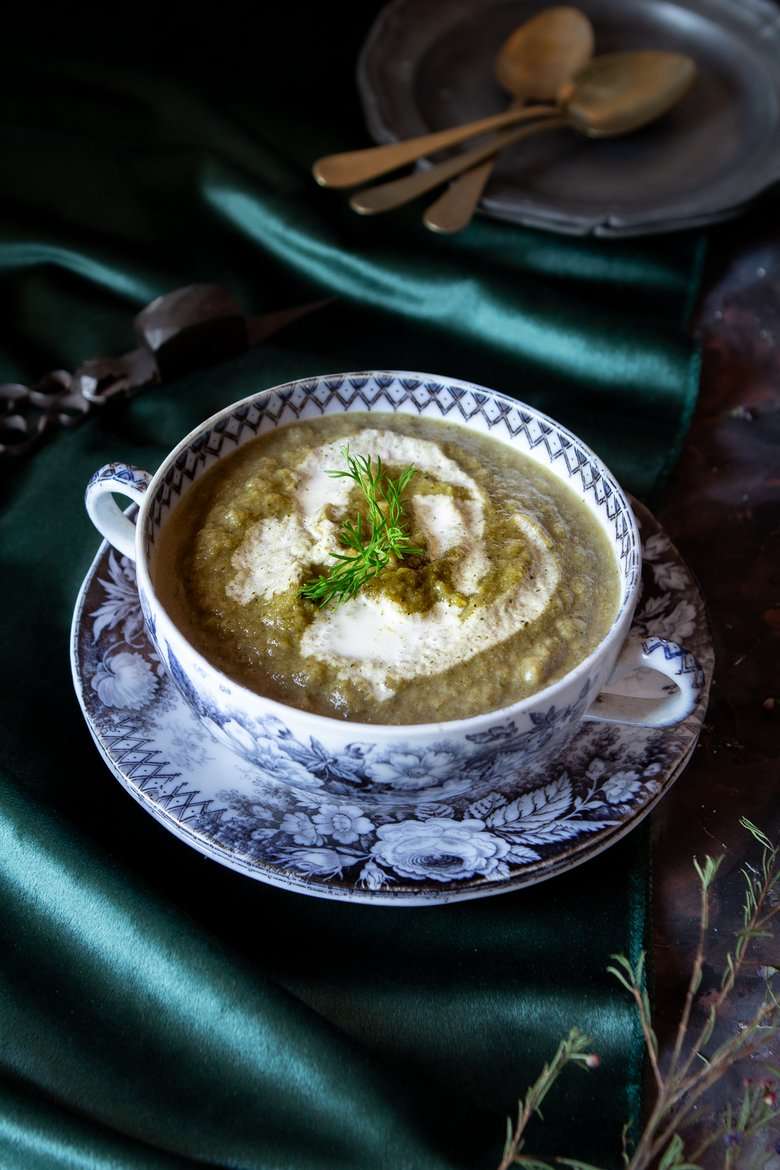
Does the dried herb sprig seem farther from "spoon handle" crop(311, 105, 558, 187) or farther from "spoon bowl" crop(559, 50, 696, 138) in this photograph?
"spoon bowl" crop(559, 50, 696, 138)

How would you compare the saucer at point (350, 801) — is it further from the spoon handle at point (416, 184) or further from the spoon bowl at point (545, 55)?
the spoon bowl at point (545, 55)

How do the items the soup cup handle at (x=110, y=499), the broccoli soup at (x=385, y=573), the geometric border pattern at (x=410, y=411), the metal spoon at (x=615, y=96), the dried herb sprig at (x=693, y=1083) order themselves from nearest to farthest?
1. the dried herb sprig at (x=693, y=1083)
2. the broccoli soup at (x=385, y=573)
3. the soup cup handle at (x=110, y=499)
4. the geometric border pattern at (x=410, y=411)
5. the metal spoon at (x=615, y=96)

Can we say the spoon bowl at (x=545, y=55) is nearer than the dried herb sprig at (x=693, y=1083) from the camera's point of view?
No

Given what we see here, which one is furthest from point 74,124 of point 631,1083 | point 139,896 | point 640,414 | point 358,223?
point 631,1083

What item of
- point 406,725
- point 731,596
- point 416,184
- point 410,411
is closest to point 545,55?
point 416,184

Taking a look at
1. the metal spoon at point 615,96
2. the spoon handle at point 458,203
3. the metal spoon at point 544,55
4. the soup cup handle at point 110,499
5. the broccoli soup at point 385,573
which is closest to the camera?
the broccoli soup at point 385,573

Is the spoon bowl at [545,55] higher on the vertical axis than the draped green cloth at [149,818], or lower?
higher

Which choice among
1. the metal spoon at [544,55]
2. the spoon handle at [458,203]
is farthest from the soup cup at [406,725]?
the metal spoon at [544,55]
